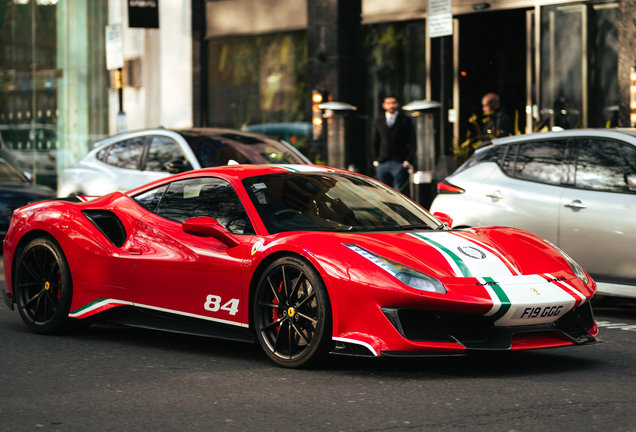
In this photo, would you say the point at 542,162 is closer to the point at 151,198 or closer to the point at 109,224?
the point at 151,198

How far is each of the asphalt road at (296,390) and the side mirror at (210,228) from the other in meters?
0.76

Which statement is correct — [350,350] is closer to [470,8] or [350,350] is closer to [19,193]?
[19,193]

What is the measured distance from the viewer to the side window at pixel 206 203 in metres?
6.07

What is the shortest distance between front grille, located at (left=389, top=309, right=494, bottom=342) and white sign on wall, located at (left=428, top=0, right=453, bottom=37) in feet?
25.4

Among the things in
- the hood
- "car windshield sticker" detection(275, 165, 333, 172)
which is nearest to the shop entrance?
"car windshield sticker" detection(275, 165, 333, 172)

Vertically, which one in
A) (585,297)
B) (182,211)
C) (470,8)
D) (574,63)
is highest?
(470,8)

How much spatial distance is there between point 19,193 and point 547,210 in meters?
8.33

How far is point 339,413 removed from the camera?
452 centimetres

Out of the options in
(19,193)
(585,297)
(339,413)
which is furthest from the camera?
(19,193)

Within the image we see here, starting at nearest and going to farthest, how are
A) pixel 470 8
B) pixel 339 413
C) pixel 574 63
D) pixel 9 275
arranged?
pixel 339 413 < pixel 9 275 < pixel 574 63 < pixel 470 8

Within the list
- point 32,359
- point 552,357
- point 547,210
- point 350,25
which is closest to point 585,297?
point 552,357

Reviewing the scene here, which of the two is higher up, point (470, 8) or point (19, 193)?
point (470, 8)

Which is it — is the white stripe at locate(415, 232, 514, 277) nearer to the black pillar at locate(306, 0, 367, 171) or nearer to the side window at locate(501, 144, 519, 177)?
the side window at locate(501, 144, 519, 177)

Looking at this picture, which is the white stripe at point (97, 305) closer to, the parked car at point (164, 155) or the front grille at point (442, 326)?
the front grille at point (442, 326)
